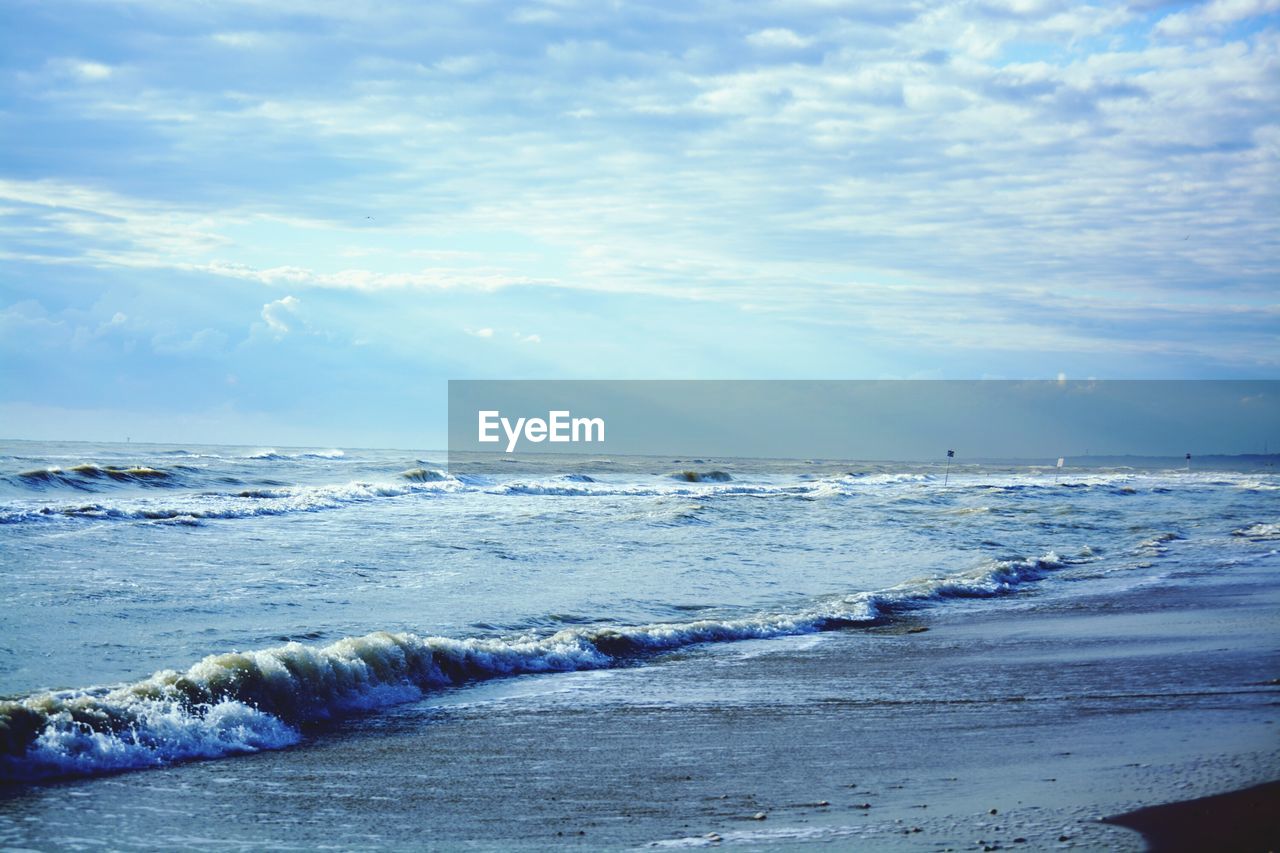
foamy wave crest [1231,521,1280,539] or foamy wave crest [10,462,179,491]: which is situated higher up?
foamy wave crest [10,462,179,491]

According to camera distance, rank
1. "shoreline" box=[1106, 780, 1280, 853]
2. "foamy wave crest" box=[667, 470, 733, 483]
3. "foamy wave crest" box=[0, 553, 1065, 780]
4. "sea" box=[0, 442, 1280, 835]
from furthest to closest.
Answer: "foamy wave crest" box=[667, 470, 733, 483] → "sea" box=[0, 442, 1280, 835] → "foamy wave crest" box=[0, 553, 1065, 780] → "shoreline" box=[1106, 780, 1280, 853]

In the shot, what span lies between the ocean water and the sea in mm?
44

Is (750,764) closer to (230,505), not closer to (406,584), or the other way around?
(406,584)

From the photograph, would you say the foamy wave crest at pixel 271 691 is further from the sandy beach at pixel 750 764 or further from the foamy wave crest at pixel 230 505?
the foamy wave crest at pixel 230 505

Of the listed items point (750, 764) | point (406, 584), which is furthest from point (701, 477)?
point (750, 764)

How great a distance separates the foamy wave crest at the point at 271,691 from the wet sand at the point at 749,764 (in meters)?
0.43

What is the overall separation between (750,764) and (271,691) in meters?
4.56

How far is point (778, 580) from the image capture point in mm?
19250

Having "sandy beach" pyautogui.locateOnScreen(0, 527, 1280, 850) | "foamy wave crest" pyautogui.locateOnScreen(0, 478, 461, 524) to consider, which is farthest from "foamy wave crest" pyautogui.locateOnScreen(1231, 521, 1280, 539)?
"foamy wave crest" pyautogui.locateOnScreen(0, 478, 461, 524)

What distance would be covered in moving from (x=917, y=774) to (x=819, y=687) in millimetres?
3440

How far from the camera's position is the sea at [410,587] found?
9.21m

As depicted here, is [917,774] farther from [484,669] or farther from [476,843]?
[484,669]

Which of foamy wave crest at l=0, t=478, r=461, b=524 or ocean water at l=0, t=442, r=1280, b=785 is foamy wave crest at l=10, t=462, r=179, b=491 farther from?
foamy wave crest at l=0, t=478, r=461, b=524

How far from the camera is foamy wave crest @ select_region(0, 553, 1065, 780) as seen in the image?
7.92 metres
